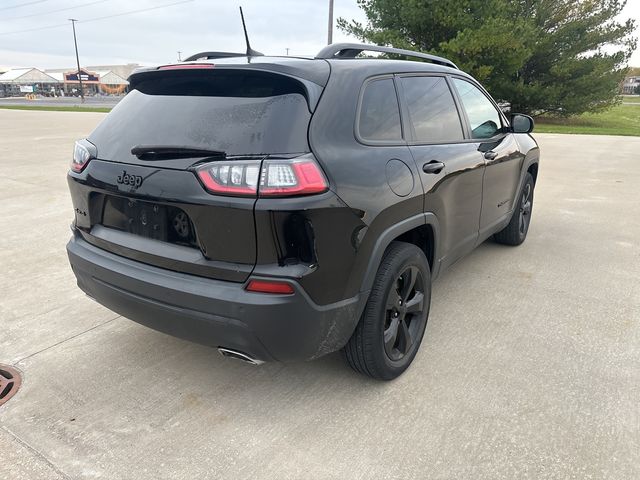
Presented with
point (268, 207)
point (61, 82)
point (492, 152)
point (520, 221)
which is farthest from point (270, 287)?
point (61, 82)

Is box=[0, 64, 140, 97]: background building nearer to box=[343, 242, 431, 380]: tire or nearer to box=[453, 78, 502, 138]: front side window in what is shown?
box=[453, 78, 502, 138]: front side window

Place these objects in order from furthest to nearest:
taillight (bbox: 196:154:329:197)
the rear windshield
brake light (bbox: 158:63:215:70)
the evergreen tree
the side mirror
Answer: the evergreen tree
the side mirror
brake light (bbox: 158:63:215:70)
the rear windshield
taillight (bbox: 196:154:329:197)

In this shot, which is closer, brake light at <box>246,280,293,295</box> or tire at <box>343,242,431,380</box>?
brake light at <box>246,280,293,295</box>

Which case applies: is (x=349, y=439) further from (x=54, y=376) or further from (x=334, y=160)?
(x=54, y=376)

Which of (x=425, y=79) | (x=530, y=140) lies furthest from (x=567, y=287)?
(x=425, y=79)

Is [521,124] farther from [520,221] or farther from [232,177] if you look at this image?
[232,177]

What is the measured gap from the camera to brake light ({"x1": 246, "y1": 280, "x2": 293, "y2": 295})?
2025mm

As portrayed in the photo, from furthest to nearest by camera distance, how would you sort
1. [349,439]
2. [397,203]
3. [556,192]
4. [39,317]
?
[556,192] < [39,317] < [397,203] < [349,439]

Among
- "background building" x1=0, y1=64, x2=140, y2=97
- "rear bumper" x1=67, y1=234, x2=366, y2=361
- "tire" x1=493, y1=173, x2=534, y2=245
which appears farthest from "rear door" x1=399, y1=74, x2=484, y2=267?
"background building" x1=0, y1=64, x2=140, y2=97

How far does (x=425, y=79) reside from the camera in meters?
3.16

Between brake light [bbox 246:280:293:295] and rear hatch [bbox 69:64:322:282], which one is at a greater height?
rear hatch [bbox 69:64:322:282]

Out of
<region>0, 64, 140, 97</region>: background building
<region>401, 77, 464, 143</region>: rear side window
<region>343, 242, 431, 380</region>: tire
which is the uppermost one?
<region>401, 77, 464, 143</region>: rear side window

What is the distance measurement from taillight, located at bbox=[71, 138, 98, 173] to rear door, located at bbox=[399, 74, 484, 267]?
1716 mm

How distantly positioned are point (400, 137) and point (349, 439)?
1.58 m
